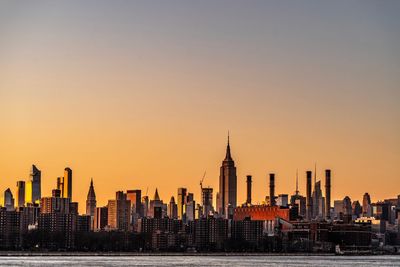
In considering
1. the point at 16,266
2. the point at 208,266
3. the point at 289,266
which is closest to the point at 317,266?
the point at 289,266

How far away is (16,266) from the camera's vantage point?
173 meters

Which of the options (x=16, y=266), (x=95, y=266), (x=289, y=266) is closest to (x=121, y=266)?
(x=95, y=266)

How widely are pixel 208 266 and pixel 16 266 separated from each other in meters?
30.9

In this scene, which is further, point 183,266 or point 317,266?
point 317,266

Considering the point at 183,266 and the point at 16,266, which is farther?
the point at 183,266

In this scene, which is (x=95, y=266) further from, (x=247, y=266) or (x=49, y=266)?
(x=247, y=266)

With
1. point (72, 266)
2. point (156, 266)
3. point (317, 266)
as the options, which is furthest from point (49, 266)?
point (317, 266)

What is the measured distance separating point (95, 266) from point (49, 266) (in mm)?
6922

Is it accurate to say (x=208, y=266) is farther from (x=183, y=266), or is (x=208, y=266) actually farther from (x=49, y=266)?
(x=49, y=266)

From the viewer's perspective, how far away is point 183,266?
184250mm

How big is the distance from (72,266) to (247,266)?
93.7 ft

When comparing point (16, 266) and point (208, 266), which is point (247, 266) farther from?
point (16, 266)

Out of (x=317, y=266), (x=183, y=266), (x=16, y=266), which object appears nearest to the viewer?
(x=16, y=266)

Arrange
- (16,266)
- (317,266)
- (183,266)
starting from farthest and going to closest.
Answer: (317,266)
(183,266)
(16,266)
